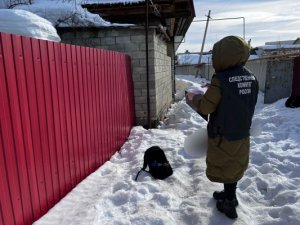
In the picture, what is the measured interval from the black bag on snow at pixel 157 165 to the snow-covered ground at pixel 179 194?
9 centimetres

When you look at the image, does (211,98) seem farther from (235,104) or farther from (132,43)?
(132,43)

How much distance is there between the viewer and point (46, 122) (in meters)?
2.94

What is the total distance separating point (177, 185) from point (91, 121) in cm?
137

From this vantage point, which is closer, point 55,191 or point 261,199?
point 55,191

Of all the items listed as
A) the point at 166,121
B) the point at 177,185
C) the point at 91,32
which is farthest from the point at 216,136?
the point at 166,121

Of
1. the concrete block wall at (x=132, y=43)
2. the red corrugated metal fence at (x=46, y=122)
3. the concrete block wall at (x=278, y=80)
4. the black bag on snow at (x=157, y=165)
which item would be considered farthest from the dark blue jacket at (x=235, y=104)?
the concrete block wall at (x=278, y=80)

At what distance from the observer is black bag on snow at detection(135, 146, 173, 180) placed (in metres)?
3.85

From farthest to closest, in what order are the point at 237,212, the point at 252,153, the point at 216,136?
the point at 252,153 < the point at 237,212 < the point at 216,136

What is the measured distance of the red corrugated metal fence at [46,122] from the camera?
7.78 ft

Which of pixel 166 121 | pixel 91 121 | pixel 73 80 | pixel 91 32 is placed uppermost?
pixel 91 32

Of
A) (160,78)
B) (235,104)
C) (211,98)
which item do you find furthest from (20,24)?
(160,78)

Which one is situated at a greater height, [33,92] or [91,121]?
[33,92]

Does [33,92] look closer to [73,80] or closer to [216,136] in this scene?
[73,80]

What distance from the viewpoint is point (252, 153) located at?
16.1ft
